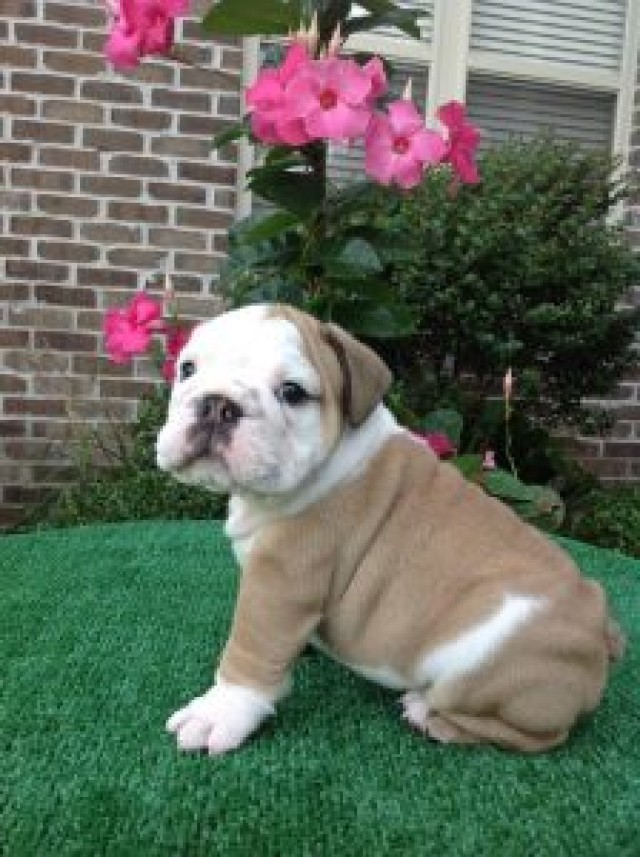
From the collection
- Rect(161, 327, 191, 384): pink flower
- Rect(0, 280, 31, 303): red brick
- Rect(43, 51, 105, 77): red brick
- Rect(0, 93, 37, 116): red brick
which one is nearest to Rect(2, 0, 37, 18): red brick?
Rect(43, 51, 105, 77): red brick

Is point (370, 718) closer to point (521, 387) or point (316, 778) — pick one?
point (316, 778)

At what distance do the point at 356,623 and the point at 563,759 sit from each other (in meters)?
0.36

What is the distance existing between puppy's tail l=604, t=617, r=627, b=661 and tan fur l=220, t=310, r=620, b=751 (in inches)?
1.7

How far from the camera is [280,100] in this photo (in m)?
1.79

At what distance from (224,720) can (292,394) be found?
1.56ft

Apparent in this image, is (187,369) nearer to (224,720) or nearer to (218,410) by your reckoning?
(218,410)

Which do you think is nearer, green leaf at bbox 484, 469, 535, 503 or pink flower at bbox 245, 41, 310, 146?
pink flower at bbox 245, 41, 310, 146

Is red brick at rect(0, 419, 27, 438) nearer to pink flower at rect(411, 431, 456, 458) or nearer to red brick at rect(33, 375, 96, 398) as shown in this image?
red brick at rect(33, 375, 96, 398)

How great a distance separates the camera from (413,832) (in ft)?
4.31

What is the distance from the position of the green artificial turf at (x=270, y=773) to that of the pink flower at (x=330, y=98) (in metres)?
0.95

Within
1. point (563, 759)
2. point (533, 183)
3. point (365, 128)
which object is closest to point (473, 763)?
point (563, 759)

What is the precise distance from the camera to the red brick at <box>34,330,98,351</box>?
4.05 meters

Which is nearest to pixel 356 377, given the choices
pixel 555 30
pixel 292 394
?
pixel 292 394

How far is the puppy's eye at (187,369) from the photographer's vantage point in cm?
145
